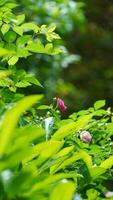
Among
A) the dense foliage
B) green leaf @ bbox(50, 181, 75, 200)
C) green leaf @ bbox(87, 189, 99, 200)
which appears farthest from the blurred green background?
green leaf @ bbox(50, 181, 75, 200)

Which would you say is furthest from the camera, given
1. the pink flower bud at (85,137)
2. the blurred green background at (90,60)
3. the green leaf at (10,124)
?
Result: the blurred green background at (90,60)

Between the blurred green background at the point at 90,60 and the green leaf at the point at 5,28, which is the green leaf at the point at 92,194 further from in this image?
the blurred green background at the point at 90,60

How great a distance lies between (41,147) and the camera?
90 cm

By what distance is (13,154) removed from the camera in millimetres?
744

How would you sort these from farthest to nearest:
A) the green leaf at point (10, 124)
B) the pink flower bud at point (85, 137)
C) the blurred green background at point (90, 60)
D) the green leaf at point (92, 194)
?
the blurred green background at point (90, 60) → the pink flower bud at point (85, 137) → the green leaf at point (92, 194) → the green leaf at point (10, 124)

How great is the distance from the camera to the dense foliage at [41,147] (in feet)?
2.42

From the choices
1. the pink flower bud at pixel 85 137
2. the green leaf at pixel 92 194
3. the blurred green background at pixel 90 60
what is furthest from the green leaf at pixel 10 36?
the blurred green background at pixel 90 60

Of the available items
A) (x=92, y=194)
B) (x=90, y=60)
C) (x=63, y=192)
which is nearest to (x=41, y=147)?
(x=63, y=192)

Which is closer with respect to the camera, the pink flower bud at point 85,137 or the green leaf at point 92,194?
the green leaf at point 92,194

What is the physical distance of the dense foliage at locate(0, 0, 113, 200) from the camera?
0.74 m

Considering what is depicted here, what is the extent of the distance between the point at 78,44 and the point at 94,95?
915 millimetres

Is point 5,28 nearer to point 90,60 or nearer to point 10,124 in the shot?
point 10,124

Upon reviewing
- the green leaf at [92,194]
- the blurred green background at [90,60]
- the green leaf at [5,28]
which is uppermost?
the green leaf at [5,28]

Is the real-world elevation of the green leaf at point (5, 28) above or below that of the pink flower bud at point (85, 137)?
above
